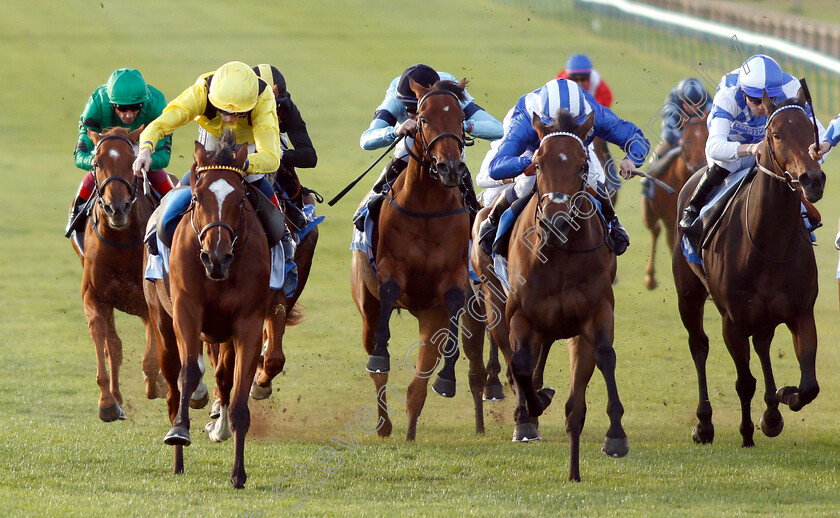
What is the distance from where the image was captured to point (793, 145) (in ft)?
22.2

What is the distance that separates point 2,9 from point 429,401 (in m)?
24.2

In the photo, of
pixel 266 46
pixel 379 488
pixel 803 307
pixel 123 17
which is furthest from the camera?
pixel 123 17

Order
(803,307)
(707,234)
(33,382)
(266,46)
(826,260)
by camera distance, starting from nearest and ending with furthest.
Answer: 1. (803,307)
2. (707,234)
3. (33,382)
4. (826,260)
5. (266,46)

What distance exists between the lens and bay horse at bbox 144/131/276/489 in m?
6.37

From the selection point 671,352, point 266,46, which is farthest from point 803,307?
point 266,46

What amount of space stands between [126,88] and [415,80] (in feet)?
6.83

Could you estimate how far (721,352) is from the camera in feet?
38.4

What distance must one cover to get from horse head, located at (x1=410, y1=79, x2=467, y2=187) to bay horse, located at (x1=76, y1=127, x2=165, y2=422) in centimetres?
192

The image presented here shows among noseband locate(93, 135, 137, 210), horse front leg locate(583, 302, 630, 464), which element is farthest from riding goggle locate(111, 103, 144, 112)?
horse front leg locate(583, 302, 630, 464)

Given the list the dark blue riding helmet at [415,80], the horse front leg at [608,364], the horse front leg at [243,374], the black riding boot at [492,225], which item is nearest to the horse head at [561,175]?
the horse front leg at [608,364]

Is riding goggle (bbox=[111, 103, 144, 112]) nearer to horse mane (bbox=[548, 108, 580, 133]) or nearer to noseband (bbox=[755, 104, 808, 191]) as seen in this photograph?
horse mane (bbox=[548, 108, 580, 133])

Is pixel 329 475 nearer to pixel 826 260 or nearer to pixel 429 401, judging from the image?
pixel 429 401

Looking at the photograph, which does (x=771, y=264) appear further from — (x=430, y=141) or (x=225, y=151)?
(x=225, y=151)

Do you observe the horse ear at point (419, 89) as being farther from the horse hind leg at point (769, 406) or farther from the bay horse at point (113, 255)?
the horse hind leg at point (769, 406)
